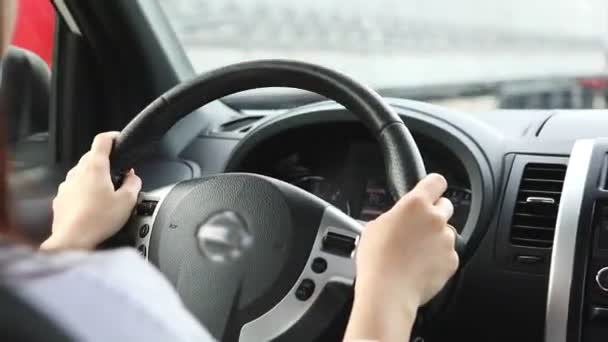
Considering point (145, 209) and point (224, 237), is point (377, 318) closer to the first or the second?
point (224, 237)

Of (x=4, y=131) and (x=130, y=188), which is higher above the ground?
(x=4, y=131)

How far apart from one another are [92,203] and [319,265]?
391 millimetres

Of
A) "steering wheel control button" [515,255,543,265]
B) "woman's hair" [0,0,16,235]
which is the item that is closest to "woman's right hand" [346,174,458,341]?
"woman's hair" [0,0,16,235]

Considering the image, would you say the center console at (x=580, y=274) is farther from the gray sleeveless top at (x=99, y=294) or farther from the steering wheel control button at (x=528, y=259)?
the gray sleeveless top at (x=99, y=294)

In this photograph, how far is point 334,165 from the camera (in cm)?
239

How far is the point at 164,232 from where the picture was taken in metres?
1.67

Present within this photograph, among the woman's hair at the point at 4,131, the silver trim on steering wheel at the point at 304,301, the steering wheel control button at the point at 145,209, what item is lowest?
the silver trim on steering wheel at the point at 304,301

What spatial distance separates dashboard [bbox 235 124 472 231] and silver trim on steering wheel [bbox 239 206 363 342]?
70 cm

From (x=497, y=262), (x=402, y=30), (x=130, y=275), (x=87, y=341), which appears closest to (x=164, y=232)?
(x=497, y=262)

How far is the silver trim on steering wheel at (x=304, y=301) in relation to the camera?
5.05 ft

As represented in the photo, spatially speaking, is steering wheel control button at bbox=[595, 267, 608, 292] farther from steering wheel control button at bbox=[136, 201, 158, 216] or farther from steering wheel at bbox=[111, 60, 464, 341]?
steering wheel control button at bbox=[136, 201, 158, 216]

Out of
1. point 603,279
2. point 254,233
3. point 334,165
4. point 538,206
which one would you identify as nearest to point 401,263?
point 254,233

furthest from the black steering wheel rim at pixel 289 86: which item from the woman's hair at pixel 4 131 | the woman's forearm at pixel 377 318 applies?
the woman's hair at pixel 4 131

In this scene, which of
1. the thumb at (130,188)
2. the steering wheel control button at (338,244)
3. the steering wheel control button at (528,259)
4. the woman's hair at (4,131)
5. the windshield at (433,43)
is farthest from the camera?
the windshield at (433,43)
